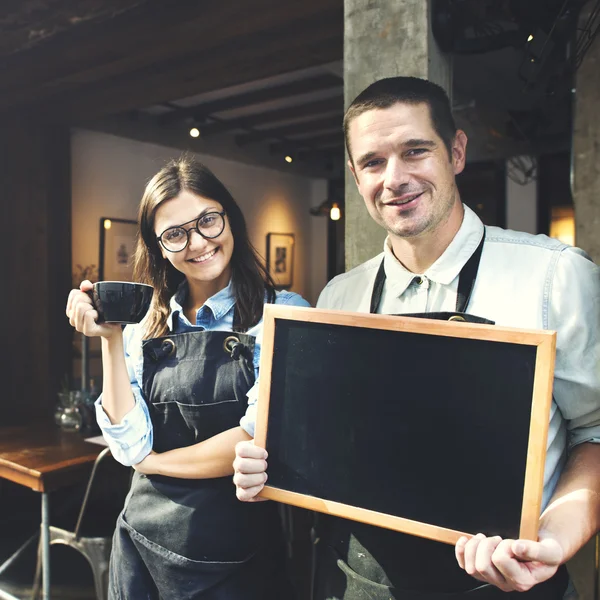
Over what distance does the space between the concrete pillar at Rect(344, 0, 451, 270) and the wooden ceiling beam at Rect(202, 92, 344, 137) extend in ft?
12.2

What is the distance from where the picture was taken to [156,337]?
1581 millimetres

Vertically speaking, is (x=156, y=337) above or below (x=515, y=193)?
below

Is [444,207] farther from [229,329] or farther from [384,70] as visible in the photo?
[384,70]

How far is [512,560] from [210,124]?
626cm

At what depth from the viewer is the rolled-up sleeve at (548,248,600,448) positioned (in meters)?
1.08

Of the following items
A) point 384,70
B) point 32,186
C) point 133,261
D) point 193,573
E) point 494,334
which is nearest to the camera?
point 494,334

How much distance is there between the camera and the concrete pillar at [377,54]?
184 centimetres

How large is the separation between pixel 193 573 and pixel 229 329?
0.64m

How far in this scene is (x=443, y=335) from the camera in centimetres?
98

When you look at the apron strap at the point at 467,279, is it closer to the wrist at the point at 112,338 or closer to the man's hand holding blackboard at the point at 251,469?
A: the man's hand holding blackboard at the point at 251,469

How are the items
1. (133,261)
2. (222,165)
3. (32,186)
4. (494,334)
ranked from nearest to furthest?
1. (494,334)
2. (133,261)
3. (32,186)
4. (222,165)

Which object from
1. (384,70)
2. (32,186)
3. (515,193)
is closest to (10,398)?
(32,186)

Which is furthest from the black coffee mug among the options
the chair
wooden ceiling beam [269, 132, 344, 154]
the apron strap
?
wooden ceiling beam [269, 132, 344, 154]

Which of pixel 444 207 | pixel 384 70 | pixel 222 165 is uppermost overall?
pixel 222 165
